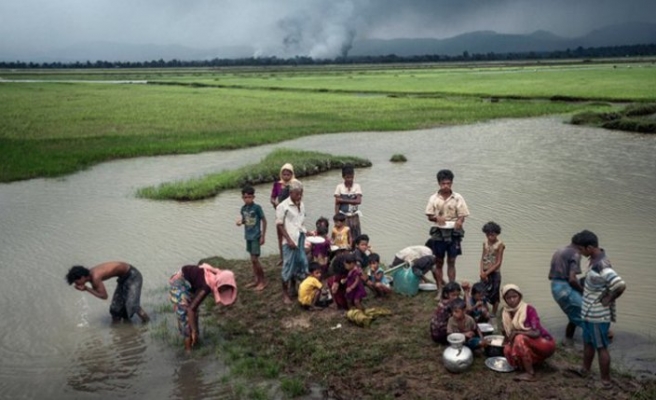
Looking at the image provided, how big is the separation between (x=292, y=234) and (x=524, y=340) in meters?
3.09

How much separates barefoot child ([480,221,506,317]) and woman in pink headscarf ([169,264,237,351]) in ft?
9.53

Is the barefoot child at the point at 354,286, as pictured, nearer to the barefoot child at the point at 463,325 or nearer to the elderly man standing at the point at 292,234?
the elderly man standing at the point at 292,234

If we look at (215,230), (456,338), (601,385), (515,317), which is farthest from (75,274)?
(601,385)

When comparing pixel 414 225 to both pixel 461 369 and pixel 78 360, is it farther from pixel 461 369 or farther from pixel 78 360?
pixel 78 360

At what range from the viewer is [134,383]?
6.01 meters

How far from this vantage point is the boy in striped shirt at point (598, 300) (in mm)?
5156

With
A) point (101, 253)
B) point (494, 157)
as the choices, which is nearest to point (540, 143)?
point (494, 157)

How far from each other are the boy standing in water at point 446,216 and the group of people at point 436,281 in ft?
0.04

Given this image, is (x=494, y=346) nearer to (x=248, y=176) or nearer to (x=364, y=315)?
(x=364, y=315)

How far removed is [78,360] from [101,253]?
162 inches

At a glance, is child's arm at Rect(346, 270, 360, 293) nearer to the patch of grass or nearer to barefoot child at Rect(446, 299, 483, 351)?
barefoot child at Rect(446, 299, 483, 351)

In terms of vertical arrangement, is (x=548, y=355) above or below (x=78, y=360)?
above

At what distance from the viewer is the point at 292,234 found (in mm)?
7422

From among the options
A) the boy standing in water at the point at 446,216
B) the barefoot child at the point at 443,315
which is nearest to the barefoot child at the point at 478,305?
the barefoot child at the point at 443,315
